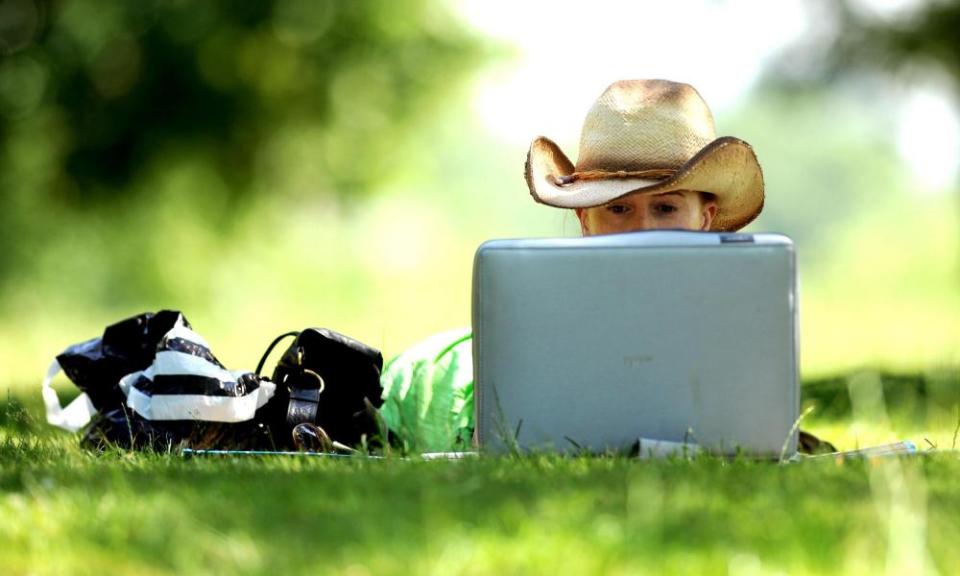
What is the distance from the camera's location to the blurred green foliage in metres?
16.5

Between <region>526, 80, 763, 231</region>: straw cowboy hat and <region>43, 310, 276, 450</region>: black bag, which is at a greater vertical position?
<region>526, 80, 763, 231</region>: straw cowboy hat

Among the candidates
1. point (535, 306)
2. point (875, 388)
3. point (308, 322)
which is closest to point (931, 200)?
point (308, 322)

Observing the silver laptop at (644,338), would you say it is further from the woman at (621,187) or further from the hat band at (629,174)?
the hat band at (629,174)

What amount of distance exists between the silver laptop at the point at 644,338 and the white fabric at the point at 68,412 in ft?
4.99

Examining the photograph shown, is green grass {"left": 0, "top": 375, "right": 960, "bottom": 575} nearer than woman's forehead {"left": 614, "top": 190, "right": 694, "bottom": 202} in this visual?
Yes

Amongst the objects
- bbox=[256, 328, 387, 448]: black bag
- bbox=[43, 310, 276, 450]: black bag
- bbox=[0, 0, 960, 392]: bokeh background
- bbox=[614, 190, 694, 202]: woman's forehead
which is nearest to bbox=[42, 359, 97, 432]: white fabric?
bbox=[43, 310, 276, 450]: black bag

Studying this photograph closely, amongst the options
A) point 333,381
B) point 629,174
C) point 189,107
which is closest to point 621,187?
point 629,174

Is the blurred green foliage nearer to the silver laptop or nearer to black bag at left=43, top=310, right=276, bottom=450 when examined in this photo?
black bag at left=43, top=310, right=276, bottom=450

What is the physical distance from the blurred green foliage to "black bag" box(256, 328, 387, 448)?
13.3 metres

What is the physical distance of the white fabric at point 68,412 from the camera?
3.83 m

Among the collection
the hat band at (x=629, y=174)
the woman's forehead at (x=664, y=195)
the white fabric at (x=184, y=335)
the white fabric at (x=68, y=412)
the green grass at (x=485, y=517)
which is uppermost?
the hat band at (x=629, y=174)

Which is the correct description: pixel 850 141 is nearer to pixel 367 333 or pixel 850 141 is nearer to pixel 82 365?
pixel 367 333

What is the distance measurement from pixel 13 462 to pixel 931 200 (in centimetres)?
3652

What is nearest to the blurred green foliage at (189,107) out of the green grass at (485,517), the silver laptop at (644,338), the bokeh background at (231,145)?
the bokeh background at (231,145)
